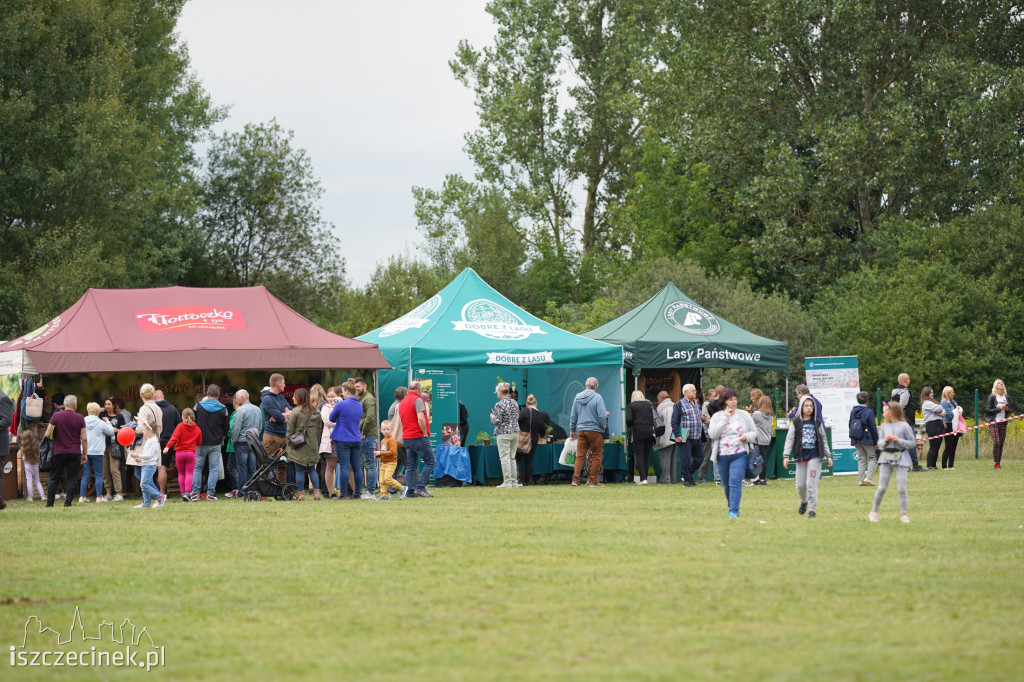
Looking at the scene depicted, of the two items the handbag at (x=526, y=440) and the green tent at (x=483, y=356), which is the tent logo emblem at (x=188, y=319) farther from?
the handbag at (x=526, y=440)

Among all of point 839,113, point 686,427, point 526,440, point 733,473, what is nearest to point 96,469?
point 526,440

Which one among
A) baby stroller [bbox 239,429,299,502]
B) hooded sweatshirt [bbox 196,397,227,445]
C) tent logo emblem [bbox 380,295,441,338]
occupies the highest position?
tent logo emblem [bbox 380,295,441,338]

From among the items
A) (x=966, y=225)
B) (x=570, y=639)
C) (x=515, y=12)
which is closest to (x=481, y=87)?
(x=515, y=12)

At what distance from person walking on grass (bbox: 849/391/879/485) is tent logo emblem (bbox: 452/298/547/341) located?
588 cm

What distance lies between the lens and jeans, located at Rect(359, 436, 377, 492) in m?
17.2

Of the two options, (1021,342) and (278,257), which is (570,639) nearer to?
(1021,342)

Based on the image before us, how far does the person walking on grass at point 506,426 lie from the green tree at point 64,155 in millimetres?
18334

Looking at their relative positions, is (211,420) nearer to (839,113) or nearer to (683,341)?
(683,341)

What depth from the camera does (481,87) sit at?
159ft

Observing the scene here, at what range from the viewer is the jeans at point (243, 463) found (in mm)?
17250

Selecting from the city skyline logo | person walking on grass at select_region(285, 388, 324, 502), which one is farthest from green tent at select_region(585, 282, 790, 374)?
the city skyline logo

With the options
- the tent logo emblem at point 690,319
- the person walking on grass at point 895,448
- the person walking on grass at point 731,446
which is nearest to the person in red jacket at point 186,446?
the person walking on grass at point 731,446

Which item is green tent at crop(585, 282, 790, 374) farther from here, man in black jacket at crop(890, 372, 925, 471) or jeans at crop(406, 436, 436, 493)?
jeans at crop(406, 436, 436, 493)

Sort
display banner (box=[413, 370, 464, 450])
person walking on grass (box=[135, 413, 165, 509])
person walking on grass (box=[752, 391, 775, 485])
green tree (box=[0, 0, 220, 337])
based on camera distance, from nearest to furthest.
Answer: person walking on grass (box=[135, 413, 165, 509]) < person walking on grass (box=[752, 391, 775, 485]) < display banner (box=[413, 370, 464, 450]) < green tree (box=[0, 0, 220, 337])
